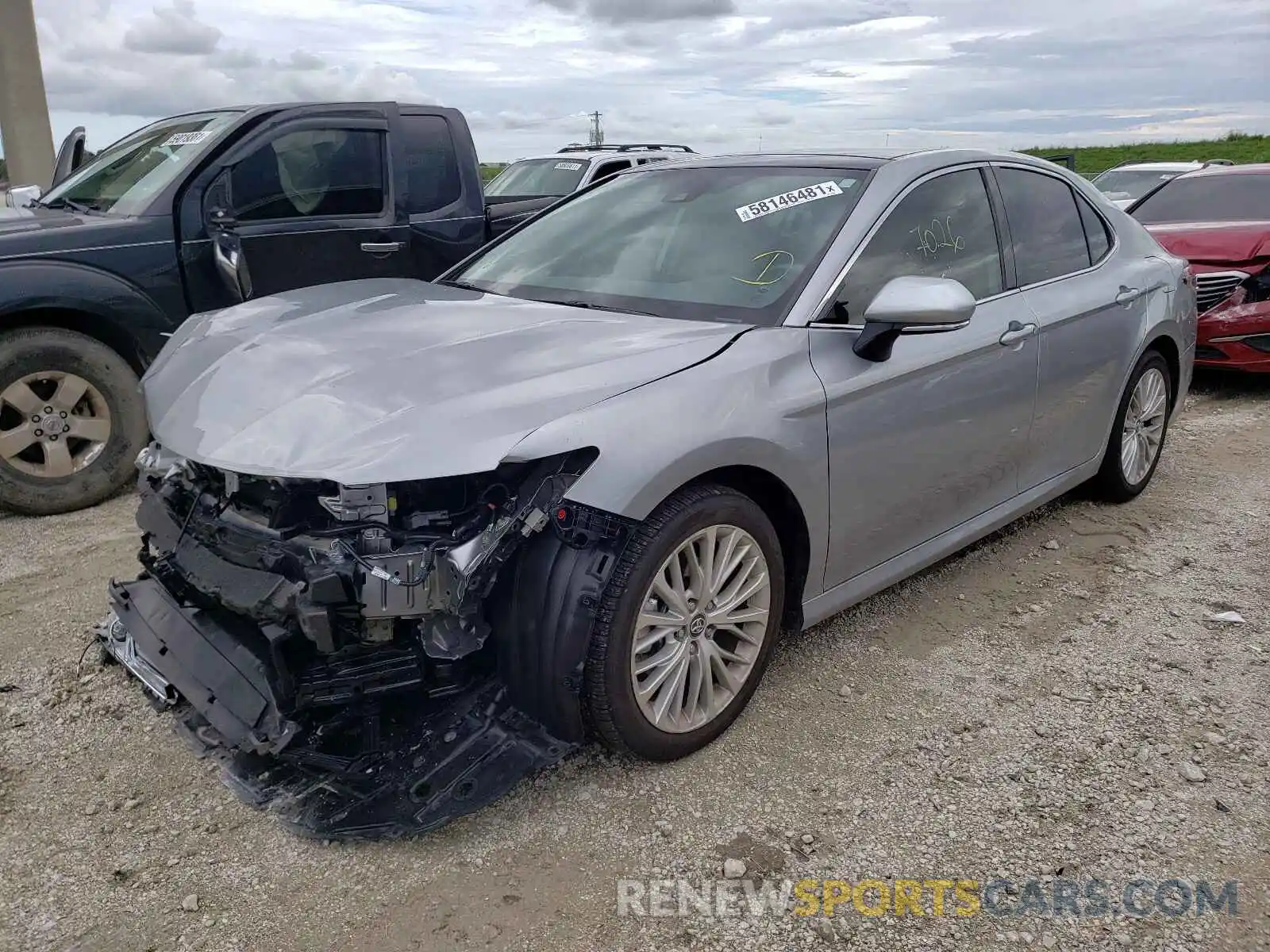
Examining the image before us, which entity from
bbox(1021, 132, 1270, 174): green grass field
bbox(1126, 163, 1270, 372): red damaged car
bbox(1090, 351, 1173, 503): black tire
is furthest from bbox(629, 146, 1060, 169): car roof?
bbox(1021, 132, 1270, 174): green grass field

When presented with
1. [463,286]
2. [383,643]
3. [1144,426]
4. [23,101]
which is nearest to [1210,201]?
[1144,426]

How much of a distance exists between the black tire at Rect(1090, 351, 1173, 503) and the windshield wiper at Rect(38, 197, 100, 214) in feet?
17.3

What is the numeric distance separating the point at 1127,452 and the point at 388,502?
3.76m

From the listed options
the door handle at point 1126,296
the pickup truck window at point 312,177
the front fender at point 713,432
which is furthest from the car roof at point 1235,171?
the front fender at point 713,432

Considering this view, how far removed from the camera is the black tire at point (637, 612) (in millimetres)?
2541

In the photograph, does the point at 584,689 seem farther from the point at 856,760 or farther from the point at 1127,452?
the point at 1127,452

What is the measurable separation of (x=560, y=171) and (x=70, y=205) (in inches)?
277

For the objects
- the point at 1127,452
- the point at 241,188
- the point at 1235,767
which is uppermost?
the point at 241,188

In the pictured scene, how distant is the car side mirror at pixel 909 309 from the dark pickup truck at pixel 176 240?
3.30 metres

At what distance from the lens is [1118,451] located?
4664 mm

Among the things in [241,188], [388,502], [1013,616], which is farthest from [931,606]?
[241,188]

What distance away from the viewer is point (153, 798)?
8.81 ft

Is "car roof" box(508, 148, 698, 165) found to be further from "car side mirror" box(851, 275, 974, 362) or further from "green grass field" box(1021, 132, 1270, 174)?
"green grass field" box(1021, 132, 1270, 174)

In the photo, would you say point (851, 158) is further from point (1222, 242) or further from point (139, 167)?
point (1222, 242)
